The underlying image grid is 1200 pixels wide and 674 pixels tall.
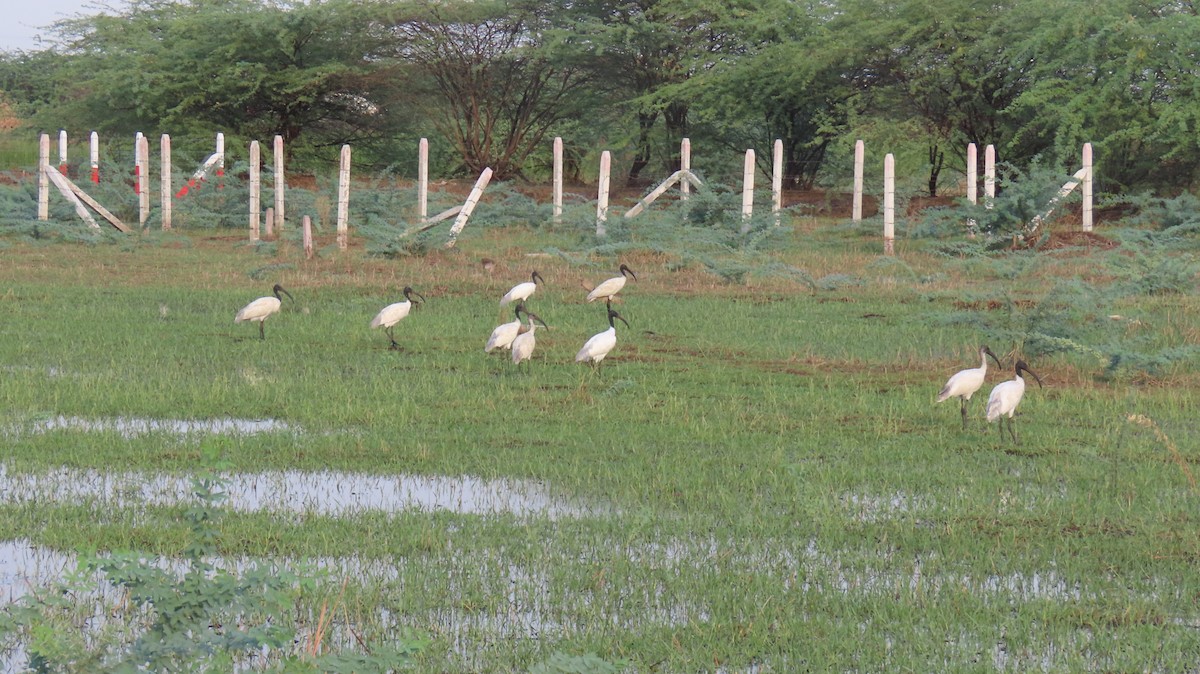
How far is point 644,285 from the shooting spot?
1730cm

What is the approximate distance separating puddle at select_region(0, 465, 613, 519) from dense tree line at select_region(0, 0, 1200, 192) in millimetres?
17106

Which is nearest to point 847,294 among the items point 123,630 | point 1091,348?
point 1091,348

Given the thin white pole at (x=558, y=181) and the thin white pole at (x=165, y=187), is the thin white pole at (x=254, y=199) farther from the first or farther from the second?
the thin white pole at (x=558, y=181)

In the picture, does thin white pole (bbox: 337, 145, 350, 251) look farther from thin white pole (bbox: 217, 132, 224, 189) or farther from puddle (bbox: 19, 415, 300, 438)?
puddle (bbox: 19, 415, 300, 438)

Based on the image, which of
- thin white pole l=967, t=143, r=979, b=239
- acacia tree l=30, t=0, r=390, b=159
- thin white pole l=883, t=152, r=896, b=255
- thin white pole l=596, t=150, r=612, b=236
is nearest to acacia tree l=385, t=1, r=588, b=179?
acacia tree l=30, t=0, r=390, b=159

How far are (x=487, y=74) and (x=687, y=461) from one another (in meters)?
25.2

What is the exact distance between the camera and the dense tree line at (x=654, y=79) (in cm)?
2405

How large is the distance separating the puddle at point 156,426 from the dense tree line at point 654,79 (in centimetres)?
1651

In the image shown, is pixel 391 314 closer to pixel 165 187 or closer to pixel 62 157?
pixel 165 187

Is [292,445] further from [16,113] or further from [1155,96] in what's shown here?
[16,113]

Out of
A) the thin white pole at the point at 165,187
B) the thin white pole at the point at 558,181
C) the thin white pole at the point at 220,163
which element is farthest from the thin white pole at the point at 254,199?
the thin white pole at the point at 558,181

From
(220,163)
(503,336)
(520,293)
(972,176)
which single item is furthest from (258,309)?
(220,163)

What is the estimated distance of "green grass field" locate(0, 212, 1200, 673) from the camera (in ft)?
18.0

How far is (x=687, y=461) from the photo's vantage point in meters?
8.36
